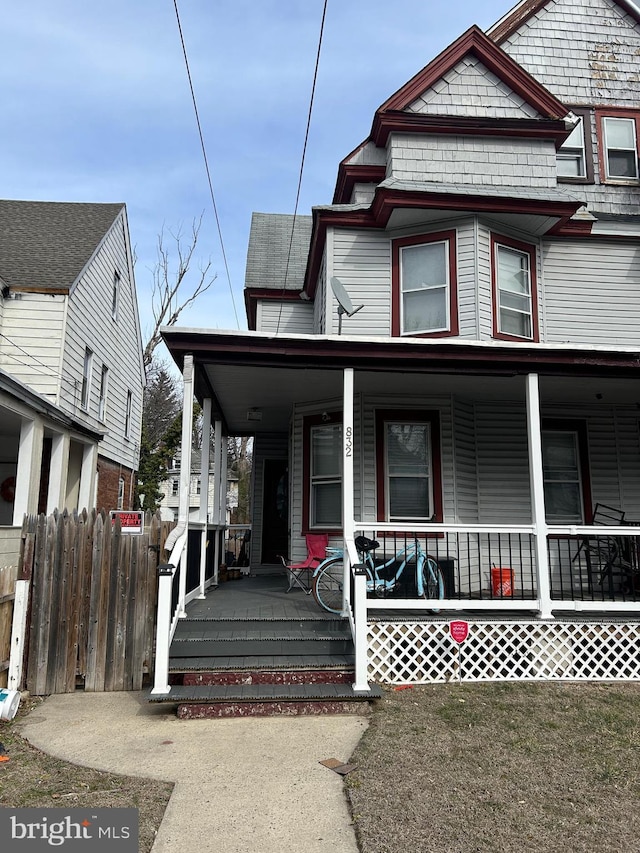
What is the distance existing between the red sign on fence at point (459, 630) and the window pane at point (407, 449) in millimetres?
2835

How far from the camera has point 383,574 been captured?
7371mm

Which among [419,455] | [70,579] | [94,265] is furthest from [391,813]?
[94,265]

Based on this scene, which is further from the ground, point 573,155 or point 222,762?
point 573,155

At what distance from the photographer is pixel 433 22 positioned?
893 cm

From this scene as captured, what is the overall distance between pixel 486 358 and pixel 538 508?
1.85 meters

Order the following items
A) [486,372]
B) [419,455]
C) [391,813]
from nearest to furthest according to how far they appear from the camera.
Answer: [391,813]
[486,372]
[419,455]

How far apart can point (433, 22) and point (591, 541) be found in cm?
820

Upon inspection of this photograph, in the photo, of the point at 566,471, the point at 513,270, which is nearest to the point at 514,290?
the point at 513,270

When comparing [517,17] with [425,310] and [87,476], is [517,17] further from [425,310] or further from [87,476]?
[87,476]

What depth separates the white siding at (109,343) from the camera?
548 inches

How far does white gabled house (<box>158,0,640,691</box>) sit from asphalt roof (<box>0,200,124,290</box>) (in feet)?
20.0

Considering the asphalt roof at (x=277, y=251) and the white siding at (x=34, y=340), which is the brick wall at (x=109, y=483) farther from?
the asphalt roof at (x=277, y=251)

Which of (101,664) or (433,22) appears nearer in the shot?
(101,664)

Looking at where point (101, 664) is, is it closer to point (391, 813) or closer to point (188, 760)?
point (188, 760)
